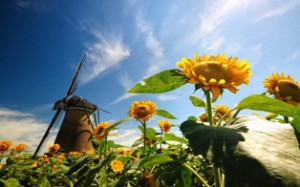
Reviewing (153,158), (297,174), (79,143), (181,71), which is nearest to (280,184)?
(297,174)

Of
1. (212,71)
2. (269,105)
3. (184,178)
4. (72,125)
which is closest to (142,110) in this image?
(184,178)

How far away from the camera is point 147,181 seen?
1.67 meters

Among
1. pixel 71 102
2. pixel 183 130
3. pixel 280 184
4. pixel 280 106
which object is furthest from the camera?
pixel 71 102

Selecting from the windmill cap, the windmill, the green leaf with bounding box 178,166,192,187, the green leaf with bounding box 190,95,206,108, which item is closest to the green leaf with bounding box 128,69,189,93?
the green leaf with bounding box 190,95,206,108

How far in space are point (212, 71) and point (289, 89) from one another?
2.42 ft

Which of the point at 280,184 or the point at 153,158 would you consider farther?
the point at 153,158

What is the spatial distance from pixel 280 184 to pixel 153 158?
67 centimetres

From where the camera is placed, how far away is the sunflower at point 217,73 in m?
1.26

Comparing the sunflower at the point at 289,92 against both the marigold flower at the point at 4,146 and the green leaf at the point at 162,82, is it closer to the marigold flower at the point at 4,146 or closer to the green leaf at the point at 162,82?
the green leaf at the point at 162,82

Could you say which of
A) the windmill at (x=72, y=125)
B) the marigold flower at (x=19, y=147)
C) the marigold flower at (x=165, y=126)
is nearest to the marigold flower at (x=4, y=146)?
the marigold flower at (x=19, y=147)

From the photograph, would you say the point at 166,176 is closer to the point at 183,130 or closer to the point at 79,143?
the point at 183,130

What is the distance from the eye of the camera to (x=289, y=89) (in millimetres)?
1710

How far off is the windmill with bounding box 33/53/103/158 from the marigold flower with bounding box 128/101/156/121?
828 inches

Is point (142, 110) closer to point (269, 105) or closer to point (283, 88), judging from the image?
point (283, 88)
